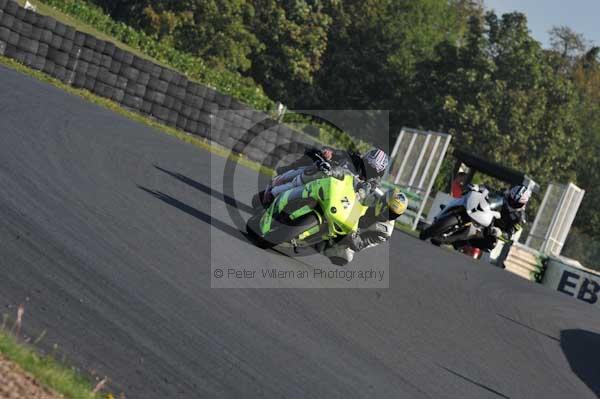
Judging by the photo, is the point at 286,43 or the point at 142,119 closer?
the point at 142,119

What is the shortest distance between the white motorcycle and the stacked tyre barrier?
5.29 metres

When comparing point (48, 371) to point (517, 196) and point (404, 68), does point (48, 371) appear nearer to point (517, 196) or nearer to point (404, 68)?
point (517, 196)

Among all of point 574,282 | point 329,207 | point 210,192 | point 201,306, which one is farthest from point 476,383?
point 574,282

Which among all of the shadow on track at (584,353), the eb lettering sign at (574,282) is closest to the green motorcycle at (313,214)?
the shadow on track at (584,353)

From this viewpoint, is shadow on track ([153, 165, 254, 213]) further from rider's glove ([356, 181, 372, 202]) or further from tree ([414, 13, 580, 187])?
tree ([414, 13, 580, 187])

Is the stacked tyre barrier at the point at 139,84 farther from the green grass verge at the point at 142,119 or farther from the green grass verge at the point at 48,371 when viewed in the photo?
the green grass verge at the point at 48,371

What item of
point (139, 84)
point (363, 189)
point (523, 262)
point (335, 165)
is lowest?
point (523, 262)

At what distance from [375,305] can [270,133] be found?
12404 mm

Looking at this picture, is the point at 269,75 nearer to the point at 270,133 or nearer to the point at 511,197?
the point at 270,133

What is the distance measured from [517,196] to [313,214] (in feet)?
26.3

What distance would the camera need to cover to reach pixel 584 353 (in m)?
11.7

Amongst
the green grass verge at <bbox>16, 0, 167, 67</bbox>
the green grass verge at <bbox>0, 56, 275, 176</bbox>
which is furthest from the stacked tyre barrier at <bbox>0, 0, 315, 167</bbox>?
the green grass verge at <bbox>16, 0, 167, 67</bbox>

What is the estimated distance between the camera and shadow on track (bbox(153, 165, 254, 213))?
12953 millimetres

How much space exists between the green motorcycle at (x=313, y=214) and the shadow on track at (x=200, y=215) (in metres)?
0.48
